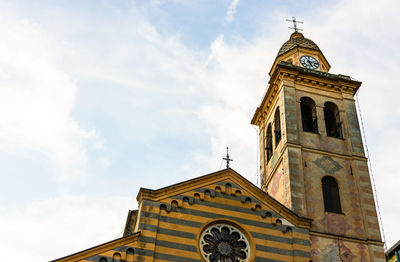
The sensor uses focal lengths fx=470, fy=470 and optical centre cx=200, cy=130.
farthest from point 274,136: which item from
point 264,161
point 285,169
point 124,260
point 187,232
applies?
point 124,260

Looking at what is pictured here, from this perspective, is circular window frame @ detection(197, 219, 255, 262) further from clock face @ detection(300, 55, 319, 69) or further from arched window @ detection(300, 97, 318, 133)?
clock face @ detection(300, 55, 319, 69)

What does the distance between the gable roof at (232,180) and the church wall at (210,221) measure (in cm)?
20

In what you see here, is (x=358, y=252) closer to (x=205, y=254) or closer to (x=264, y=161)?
(x=205, y=254)

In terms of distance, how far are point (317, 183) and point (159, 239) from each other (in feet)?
30.4

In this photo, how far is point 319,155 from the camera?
24.9 meters

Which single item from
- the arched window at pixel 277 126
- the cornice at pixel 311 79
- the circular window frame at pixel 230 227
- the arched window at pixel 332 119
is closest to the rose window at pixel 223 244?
the circular window frame at pixel 230 227

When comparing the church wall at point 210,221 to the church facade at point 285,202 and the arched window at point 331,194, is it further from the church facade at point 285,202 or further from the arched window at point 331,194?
the arched window at point 331,194

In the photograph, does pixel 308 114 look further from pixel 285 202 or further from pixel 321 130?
pixel 285 202

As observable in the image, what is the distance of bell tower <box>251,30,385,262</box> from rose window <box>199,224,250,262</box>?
3385 millimetres

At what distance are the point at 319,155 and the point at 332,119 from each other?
12.9 feet

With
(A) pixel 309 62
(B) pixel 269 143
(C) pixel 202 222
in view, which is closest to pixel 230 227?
(C) pixel 202 222

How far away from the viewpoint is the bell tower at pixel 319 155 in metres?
21.8

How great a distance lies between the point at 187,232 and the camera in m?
19.0

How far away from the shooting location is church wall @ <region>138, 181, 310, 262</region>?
725 inches
